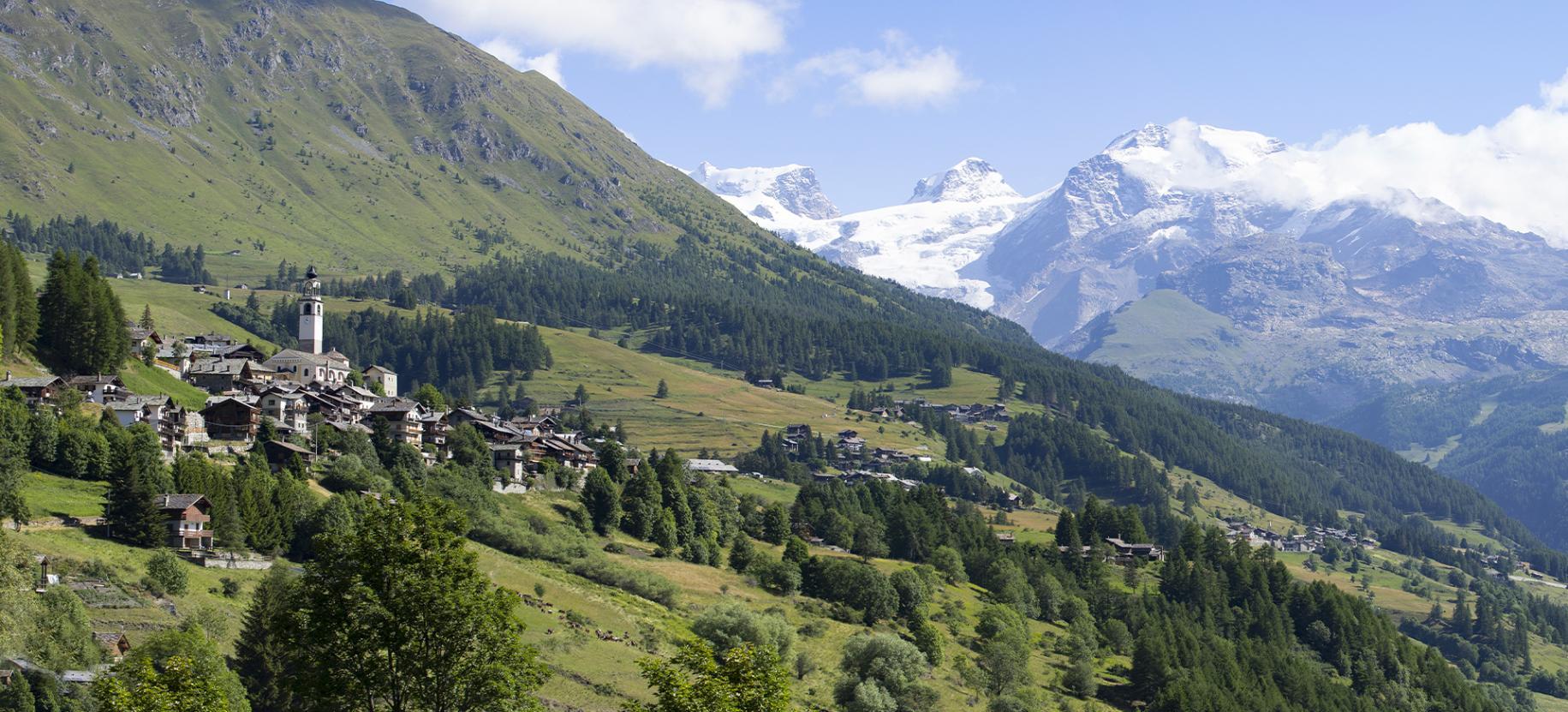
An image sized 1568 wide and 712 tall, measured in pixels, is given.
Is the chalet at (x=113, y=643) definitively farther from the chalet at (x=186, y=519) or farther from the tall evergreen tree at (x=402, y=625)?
the tall evergreen tree at (x=402, y=625)

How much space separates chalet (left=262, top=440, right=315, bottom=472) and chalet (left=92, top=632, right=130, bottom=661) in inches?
1942

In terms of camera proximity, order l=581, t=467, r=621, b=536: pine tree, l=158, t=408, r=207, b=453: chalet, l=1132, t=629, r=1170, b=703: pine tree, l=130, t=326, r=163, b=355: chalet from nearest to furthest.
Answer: l=158, t=408, r=207, b=453: chalet → l=1132, t=629, r=1170, b=703: pine tree → l=581, t=467, r=621, b=536: pine tree → l=130, t=326, r=163, b=355: chalet

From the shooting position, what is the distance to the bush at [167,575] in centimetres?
A: 8838

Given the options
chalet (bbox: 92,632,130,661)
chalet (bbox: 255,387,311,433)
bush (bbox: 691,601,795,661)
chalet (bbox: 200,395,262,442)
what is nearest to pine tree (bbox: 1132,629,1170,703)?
bush (bbox: 691,601,795,661)

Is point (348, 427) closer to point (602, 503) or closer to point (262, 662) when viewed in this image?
point (602, 503)

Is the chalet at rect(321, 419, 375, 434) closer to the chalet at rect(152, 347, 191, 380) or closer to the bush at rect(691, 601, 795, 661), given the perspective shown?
the chalet at rect(152, 347, 191, 380)

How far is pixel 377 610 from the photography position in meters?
45.8

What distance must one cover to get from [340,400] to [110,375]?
2471 cm

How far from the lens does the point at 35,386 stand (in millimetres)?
122312

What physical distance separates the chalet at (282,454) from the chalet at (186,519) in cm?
2466

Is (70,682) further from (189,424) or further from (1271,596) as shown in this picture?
(1271,596)

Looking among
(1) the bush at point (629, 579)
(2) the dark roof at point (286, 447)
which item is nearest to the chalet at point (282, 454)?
(2) the dark roof at point (286, 447)

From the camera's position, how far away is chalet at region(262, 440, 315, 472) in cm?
12875

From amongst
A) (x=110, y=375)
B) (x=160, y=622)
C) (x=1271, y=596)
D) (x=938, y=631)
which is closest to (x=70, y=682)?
(x=160, y=622)
